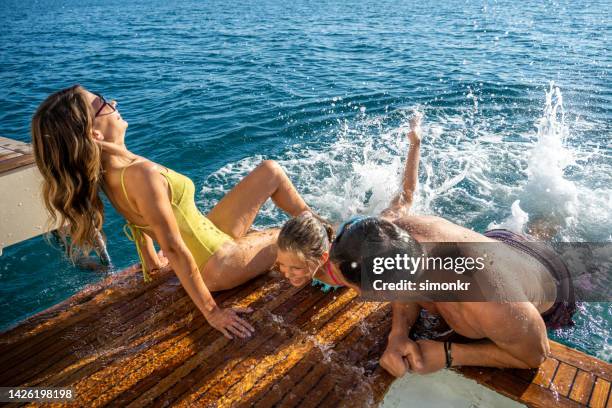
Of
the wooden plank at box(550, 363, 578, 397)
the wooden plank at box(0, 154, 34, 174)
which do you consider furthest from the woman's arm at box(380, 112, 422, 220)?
the wooden plank at box(0, 154, 34, 174)

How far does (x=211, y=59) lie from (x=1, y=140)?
10597 millimetres

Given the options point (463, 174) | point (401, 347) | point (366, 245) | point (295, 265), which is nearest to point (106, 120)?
point (295, 265)

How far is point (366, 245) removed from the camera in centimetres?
213

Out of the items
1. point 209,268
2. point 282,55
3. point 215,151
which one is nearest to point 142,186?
point 209,268

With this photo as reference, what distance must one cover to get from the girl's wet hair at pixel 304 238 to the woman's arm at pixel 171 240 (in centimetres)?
72

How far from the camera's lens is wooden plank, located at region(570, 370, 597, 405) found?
253 centimetres

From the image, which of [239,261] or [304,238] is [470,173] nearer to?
[239,261]

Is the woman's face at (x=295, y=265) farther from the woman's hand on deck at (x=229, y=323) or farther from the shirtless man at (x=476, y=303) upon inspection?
the woman's hand on deck at (x=229, y=323)

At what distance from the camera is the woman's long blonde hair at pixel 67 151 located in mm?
A: 2621

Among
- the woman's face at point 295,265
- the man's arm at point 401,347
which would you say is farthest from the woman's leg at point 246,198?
the man's arm at point 401,347

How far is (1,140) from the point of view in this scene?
5363 mm

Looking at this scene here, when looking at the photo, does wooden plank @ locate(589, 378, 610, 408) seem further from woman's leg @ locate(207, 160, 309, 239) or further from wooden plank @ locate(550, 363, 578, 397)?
woman's leg @ locate(207, 160, 309, 239)

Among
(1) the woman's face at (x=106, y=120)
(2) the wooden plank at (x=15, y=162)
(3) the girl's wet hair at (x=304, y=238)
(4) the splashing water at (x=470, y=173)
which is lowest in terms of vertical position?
(4) the splashing water at (x=470, y=173)

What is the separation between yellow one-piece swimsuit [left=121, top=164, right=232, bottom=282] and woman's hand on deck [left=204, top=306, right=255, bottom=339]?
1.42 feet
